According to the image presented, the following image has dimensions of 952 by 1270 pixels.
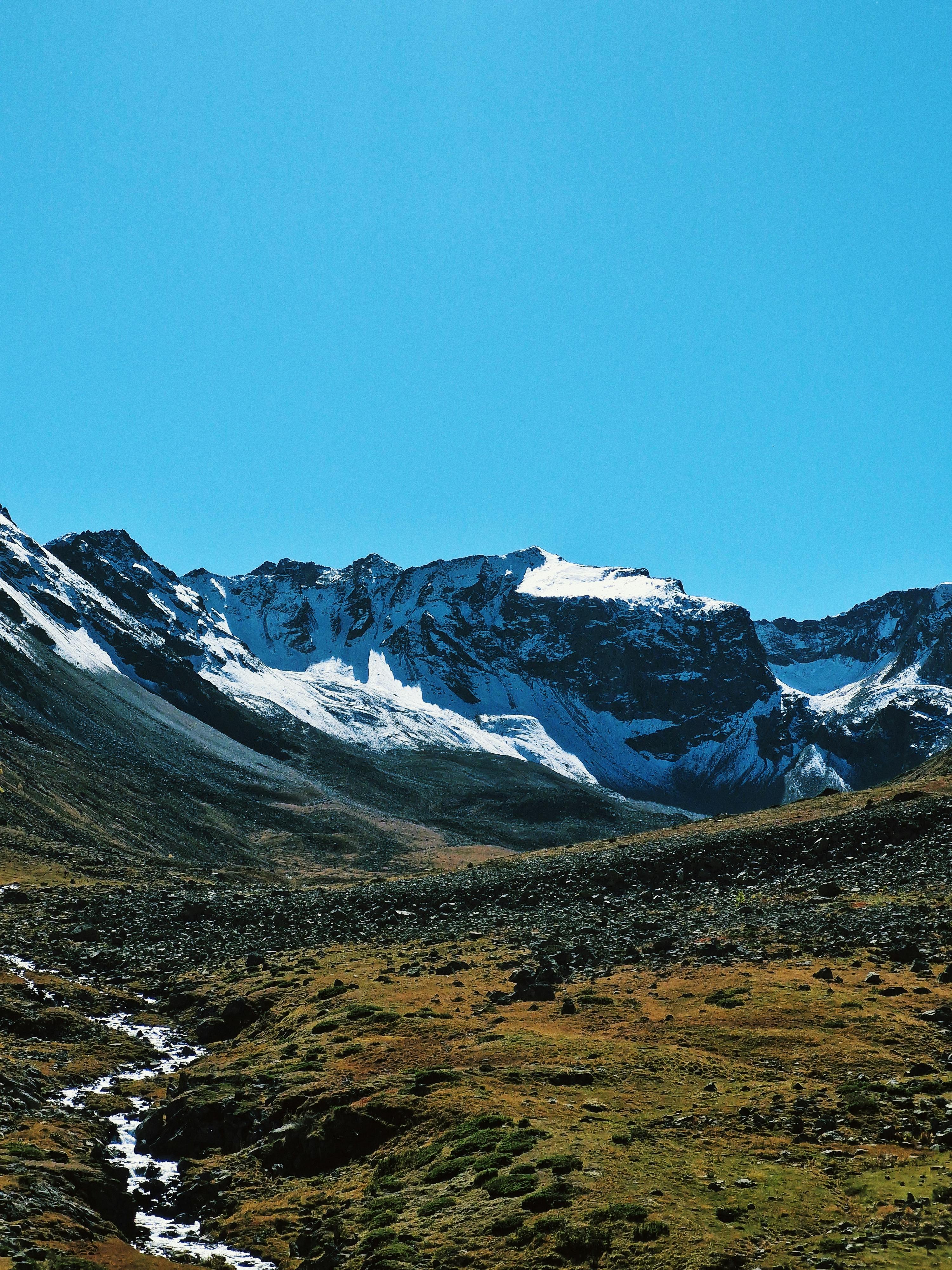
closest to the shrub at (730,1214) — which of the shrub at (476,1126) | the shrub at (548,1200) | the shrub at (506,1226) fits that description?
the shrub at (548,1200)

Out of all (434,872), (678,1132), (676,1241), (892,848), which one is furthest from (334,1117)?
(434,872)

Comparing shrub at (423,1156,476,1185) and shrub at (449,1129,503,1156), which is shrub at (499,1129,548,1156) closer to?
shrub at (449,1129,503,1156)

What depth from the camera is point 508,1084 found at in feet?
95.2

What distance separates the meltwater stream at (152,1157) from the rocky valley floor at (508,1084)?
0.13 metres

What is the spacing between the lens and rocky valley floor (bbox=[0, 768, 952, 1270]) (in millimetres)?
19578

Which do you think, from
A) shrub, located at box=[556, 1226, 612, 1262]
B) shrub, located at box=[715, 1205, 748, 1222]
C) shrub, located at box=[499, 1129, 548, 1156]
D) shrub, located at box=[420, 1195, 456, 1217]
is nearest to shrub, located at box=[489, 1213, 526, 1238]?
shrub, located at box=[556, 1226, 612, 1262]

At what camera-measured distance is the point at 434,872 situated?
99.4 metres

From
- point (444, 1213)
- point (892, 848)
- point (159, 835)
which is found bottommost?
point (159, 835)

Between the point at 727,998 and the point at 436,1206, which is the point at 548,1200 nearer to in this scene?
the point at 436,1206

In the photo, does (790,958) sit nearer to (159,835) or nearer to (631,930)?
(631,930)

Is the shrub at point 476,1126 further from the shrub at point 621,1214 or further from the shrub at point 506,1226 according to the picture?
the shrub at point 621,1214

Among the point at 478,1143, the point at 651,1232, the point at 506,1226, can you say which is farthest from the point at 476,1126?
the point at 651,1232

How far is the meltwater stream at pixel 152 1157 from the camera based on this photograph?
22.6 meters

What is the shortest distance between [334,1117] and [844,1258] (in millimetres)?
15523
